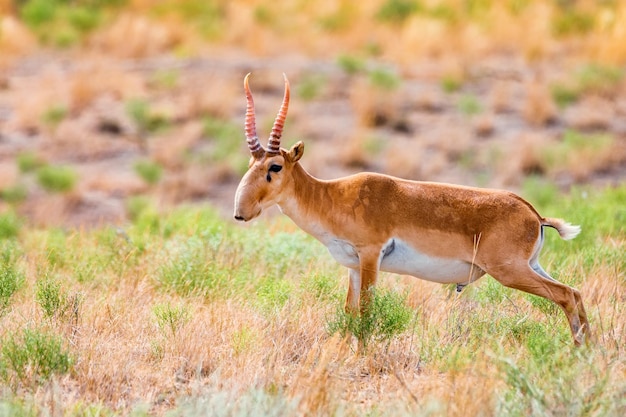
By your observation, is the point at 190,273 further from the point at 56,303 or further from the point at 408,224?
the point at 408,224

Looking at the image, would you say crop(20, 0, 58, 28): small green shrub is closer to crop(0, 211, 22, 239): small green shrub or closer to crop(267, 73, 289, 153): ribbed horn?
crop(0, 211, 22, 239): small green shrub

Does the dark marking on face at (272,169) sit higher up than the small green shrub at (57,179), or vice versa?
the dark marking on face at (272,169)

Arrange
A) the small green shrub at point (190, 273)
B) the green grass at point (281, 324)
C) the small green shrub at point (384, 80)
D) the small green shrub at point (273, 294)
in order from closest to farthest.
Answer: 1. the green grass at point (281, 324)
2. the small green shrub at point (273, 294)
3. the small green shrub at point (190, 273)
4. the small green shrub at point (384, 80)

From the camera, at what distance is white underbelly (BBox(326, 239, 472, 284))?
827 centimetres

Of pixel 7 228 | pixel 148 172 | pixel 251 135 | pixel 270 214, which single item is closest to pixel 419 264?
pixel 251 135

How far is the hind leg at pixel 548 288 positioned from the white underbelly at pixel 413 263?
30cm

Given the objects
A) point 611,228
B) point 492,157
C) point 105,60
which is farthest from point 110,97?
point 611,228

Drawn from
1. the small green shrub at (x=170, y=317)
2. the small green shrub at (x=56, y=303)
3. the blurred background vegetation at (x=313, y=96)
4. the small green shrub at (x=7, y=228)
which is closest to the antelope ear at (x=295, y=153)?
the small green shrub at (x=170, y=317)

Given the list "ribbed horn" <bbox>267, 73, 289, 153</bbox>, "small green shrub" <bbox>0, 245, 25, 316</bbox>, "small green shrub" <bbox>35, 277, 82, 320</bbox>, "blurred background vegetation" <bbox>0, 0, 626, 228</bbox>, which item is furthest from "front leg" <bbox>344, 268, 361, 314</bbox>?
"blurred background vegetation" <bbox>0, 0, 626, 228</bbox>

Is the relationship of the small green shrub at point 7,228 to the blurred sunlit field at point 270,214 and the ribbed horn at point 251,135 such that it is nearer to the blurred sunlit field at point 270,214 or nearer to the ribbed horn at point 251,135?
the blurred sunlit field at point 270,214

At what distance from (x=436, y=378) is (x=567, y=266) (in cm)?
331

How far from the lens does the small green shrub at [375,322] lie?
8.08m

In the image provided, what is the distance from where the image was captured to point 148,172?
20.2 meters

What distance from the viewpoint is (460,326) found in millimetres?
8414
